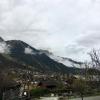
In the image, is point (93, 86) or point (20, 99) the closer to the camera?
point (20, 99)

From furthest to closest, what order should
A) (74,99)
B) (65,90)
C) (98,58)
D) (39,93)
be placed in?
(65,90) → (39,93) → (74,99) → (98,58)

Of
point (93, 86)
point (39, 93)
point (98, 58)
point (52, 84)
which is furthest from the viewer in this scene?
point (52, 84)

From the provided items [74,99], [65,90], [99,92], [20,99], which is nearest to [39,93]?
[65,90]

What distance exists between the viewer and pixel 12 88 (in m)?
70.0

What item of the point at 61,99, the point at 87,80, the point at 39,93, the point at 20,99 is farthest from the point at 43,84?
the point at 20,99

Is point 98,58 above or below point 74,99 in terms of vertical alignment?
above

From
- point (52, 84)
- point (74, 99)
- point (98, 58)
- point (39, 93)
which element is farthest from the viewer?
point (52, 84)

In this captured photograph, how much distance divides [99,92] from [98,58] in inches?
1981

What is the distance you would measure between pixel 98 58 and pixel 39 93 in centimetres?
5128

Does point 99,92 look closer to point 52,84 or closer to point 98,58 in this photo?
point 52,84

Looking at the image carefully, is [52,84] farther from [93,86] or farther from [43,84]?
[93,86]

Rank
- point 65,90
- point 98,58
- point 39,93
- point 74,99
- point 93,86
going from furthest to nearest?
point 93,86 < point 65,90 < point 39,93 < point 74,99 < point 98,58

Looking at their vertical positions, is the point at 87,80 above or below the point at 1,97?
above

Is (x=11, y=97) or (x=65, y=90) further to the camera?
(x=65, y=90)
